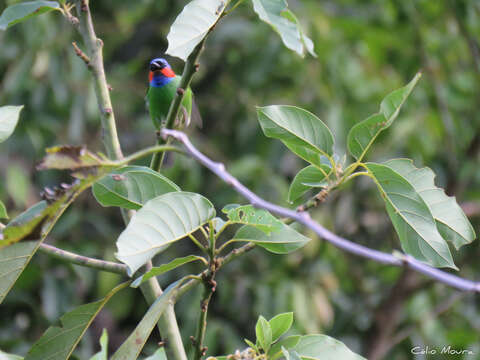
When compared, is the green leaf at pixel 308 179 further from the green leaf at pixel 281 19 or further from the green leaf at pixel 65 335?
the green leaf at pixel 65 335

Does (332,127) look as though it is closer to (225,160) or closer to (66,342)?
(225,160)

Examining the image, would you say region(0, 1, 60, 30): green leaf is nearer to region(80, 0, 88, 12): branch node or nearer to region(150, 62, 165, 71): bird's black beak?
region(80, 0, 88, 12): branch node

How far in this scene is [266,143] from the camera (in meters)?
3.27

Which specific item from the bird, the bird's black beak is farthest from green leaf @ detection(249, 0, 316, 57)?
the bird's black beak

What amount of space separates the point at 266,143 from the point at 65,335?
240cm

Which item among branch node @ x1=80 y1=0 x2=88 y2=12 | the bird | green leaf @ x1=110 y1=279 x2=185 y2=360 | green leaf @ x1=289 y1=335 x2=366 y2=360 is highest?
branch node @ x1=80 y1=0 x2=88 y2=12

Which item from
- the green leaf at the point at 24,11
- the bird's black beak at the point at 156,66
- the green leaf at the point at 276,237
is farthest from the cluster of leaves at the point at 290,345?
the bird's black beak at the point at 156,66

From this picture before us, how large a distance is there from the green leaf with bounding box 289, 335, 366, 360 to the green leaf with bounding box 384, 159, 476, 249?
0.78 ft

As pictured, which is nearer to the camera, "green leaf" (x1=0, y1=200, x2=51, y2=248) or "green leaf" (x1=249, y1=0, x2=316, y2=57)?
"green leaf" (x1=0, y1=200, x2=51, y2=248)

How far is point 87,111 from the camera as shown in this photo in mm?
3256

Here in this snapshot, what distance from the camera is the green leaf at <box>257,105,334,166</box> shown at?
0.89 meters


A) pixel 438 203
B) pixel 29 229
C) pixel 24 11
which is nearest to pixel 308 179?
pixel 438 203

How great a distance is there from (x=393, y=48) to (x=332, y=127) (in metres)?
0.91

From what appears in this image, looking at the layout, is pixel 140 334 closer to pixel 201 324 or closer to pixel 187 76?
pixel 201 324
